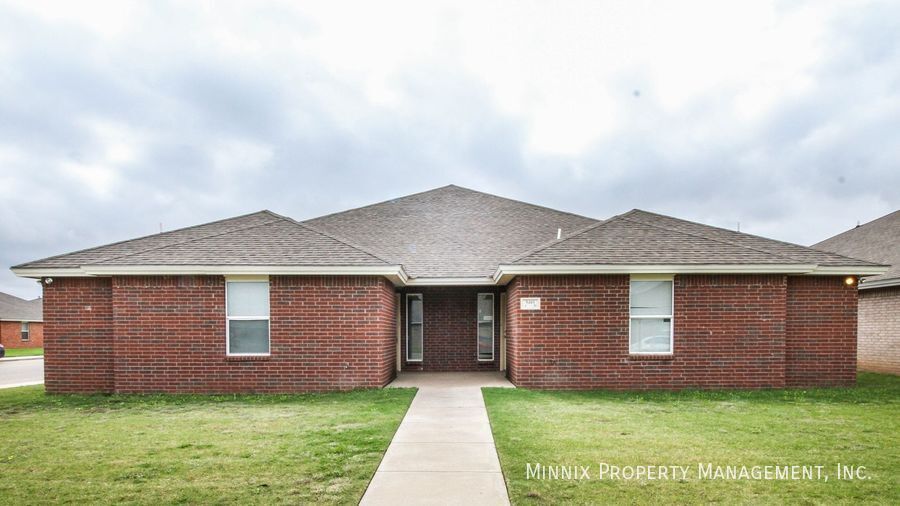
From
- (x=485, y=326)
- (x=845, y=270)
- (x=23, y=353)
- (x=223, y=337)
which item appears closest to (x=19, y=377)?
(x=223, y=337)

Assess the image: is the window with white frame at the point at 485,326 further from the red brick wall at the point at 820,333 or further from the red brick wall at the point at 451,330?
the red brick wall at the point at 820,333

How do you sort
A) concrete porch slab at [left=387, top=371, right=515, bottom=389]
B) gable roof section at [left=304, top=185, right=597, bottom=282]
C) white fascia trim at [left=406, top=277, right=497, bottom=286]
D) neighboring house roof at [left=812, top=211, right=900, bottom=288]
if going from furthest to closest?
neighboring house roof at [left=812, top=211, right=900, bottom=288] → gable roof section at [left=304, top=185, right=597, bottom=282] → white fascia trim at [left=406, top=277, right=497, bottom=286] → concrete porch slab at [left=387, top=371, right=515, bottom=389]

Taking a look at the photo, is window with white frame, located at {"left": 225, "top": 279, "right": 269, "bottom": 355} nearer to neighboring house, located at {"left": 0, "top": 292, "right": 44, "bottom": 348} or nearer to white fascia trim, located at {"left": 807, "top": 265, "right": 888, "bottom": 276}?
white fascia trim, located at {"left": 807, "top": 265, "right": 888, "bottom": 276}

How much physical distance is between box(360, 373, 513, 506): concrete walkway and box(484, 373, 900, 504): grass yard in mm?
219

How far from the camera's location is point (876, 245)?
60.8ft

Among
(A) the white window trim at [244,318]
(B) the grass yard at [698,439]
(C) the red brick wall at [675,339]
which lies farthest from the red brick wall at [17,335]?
(B) the grass yard at [698,439]

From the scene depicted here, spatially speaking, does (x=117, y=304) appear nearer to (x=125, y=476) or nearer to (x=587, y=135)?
(x=125, y=476)

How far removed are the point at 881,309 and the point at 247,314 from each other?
58.5 ft

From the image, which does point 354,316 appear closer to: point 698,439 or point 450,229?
point 450,229

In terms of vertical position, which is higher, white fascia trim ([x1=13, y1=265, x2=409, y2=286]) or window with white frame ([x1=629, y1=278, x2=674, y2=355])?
white fascia trim ([x1=13, y1=265, x2=409, y2=286])

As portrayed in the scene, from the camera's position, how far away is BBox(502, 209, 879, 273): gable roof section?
37.3 ft

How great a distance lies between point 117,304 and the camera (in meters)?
11.6

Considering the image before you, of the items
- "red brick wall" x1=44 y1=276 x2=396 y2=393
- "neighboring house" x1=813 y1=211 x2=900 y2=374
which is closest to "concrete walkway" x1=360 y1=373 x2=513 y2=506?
"red brick wall" x1=44 y1=276 x2=396 y2=393

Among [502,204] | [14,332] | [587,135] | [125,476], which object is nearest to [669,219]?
[502,204]
